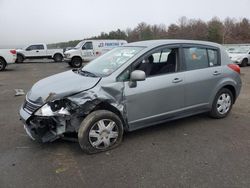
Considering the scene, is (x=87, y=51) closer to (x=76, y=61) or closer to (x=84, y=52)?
(x=84, y=52)

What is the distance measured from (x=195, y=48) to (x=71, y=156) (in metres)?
2.95

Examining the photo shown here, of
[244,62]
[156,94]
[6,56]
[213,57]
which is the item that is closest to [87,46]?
[6,56]

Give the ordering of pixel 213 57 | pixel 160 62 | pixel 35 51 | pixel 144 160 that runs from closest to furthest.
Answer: pixel 144 160 < pixel 160 62 < pixel 213 57 < pixel 35 51

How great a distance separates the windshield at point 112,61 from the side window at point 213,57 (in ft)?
5.11

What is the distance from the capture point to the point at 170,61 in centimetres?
418

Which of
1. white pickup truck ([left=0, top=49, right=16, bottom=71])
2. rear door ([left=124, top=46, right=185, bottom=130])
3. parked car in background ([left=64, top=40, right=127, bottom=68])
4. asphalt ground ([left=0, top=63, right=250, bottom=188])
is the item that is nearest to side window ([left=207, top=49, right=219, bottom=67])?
rear door ([left=124, top=46, right=185, bottom=130])

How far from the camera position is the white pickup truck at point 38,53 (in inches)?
873

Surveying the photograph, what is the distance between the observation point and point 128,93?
3.52m

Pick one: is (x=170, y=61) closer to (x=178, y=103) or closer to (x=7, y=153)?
(x=178, y=103)

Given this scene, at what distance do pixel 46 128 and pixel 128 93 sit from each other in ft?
4.31

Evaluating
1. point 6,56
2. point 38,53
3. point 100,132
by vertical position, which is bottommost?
point 100,132

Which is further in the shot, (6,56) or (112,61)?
(6,56)

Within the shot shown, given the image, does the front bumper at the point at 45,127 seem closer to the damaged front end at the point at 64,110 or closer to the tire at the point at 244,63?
the damaged front end at the point at 64,110

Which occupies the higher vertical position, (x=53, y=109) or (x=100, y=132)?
(x=53, y=109)
